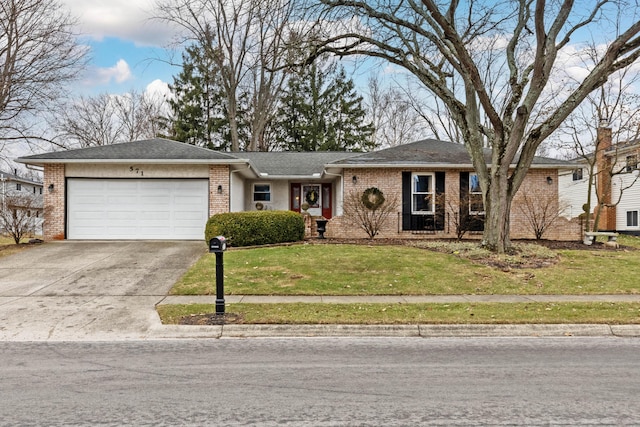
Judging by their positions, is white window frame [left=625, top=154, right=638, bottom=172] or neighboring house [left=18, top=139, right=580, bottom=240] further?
white window frame [left=625, top=154, right=638, bottom=172]

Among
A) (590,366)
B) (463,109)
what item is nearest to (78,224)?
(463,109)

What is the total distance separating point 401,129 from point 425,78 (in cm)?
2540

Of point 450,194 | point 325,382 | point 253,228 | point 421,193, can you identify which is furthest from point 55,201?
point 325,382

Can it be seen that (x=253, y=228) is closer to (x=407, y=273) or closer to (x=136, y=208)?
(x=136, y=208)

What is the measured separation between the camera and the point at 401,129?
38594mm

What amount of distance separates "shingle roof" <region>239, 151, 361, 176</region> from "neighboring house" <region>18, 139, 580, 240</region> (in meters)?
3.09

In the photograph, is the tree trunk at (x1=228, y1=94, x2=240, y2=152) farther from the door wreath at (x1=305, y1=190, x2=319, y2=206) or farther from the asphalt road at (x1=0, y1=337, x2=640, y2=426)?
the asphalt road at (x1=0, y1=337, x2=640, y2=426)

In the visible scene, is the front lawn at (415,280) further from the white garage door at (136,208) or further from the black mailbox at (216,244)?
the white garage door at (136,208)

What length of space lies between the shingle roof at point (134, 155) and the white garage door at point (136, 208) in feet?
2.69

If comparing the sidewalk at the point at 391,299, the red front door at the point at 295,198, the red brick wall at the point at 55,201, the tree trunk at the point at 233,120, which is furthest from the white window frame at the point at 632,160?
the red brick wall at the point at 55,201

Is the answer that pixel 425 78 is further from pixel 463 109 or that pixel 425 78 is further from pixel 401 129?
pixel 401 129

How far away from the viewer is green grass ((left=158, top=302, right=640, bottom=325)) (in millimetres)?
6957

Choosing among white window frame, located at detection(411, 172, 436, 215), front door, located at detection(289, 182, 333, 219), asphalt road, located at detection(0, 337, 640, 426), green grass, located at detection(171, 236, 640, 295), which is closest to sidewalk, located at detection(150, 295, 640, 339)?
asphalt road, located at detection(0, 337, 640, 426)

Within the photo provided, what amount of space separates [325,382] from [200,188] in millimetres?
12819
